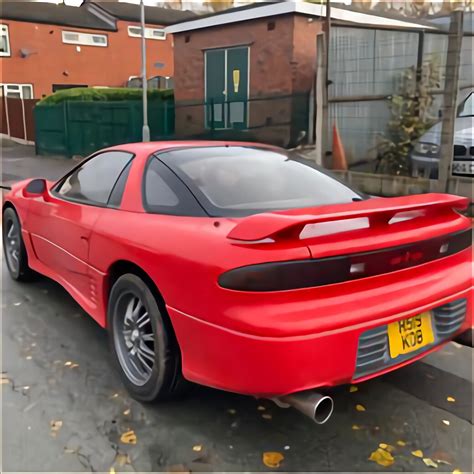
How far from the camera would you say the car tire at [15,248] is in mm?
4844

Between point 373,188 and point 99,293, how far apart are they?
20.3ft

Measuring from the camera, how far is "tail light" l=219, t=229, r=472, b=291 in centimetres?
227

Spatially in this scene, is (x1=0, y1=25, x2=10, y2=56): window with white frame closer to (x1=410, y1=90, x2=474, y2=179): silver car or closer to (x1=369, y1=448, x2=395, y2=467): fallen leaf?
(x1=410, y1=90, x2=474, y2=179): silver car

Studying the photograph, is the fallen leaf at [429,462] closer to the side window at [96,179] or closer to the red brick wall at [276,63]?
the side window at [96,179]

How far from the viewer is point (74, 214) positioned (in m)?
3.74

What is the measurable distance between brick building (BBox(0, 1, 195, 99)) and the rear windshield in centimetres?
2868

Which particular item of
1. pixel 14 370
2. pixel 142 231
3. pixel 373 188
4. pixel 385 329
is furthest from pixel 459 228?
pixel 373 188

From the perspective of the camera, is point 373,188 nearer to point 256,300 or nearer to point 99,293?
point 99,293

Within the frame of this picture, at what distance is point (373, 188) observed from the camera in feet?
28.0

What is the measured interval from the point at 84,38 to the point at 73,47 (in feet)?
2.92

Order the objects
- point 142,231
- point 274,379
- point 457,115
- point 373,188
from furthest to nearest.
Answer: point 373,188 → point 457,115 → point 142,231 → point 274,379

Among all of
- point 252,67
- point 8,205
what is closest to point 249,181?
point 8,205

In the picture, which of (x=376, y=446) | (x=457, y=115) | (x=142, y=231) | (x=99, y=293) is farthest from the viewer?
(x=457, y=115)

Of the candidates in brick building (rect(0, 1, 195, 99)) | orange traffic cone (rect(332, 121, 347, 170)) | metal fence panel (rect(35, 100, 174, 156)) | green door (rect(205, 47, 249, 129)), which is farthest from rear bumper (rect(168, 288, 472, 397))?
brick building (rect(0, 1, 195, 99))
